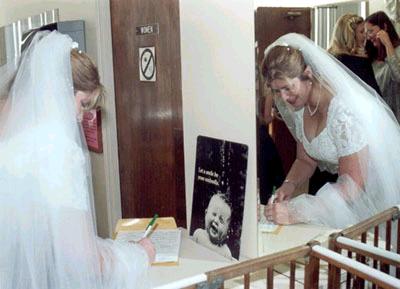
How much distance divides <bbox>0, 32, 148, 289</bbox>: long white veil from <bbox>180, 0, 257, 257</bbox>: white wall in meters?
0.58

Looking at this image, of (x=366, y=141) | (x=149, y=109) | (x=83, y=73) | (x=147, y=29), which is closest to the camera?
(x=83, y=73)

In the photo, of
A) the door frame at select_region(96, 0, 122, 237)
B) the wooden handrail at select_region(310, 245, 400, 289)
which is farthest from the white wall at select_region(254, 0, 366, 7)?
the door frame at select_region(96, 0, 122, 237)

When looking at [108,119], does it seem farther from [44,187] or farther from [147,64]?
[44,187]

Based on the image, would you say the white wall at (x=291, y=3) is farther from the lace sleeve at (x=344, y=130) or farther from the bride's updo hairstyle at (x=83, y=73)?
the bride's updo hairstyle at (x=83, y=73)

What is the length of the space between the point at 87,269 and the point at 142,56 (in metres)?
1.29

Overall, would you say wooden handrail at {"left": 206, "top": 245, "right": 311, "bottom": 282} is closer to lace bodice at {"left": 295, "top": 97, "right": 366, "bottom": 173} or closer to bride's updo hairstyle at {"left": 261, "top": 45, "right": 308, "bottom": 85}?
lace bodice at {"left": 295, "top": 97, "right": 366, "bottom": 173}

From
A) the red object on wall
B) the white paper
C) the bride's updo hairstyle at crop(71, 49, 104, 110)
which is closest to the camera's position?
the bride's updo hairstyle at crop(71, 49, 104, 110)

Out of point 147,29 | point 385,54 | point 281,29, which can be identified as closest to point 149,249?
point 281,29

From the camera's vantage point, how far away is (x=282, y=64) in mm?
1531

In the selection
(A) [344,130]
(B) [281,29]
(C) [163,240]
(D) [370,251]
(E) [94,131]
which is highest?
(B) [281,29]

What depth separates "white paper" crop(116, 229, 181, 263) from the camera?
5.55 ft

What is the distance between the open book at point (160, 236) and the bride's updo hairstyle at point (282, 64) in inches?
25.8

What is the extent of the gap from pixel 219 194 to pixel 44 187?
0.67 m

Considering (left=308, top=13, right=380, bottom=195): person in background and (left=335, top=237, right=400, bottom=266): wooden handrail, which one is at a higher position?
(left=308, top=13, right=380, bottom=195): person in background
